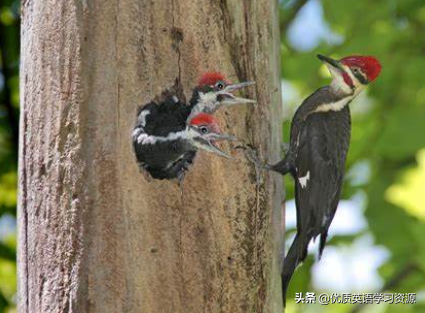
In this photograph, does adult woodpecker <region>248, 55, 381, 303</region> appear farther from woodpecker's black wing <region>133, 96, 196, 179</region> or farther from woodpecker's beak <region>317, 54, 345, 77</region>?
woodpecker's black wing <region>133, 96, 196, 179</region>

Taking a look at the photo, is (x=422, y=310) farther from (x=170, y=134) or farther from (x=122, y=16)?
(x=122, y=16)

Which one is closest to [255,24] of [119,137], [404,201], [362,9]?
[119,137]

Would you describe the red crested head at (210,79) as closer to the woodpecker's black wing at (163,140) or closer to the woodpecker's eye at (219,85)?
the woodpecker's eye at (219,85)

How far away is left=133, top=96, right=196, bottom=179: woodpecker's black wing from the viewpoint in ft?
8.53

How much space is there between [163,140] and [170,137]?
28mm

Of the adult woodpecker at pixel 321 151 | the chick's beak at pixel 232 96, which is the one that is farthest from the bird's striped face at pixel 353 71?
the chick's beak at pixel 232 96

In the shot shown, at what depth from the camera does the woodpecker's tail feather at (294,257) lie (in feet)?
9.40

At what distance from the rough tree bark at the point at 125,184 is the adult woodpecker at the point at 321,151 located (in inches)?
5.9

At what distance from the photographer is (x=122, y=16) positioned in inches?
104

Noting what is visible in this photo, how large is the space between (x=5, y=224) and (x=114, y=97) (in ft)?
6.98

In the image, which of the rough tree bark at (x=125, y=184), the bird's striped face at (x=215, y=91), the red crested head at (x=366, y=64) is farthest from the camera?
the red crested head at (x=366, y=64)

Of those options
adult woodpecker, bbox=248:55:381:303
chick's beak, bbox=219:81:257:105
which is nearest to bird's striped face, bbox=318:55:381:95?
adult woodpecker, bbox=248:55:381:303

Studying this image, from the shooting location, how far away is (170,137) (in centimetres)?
271

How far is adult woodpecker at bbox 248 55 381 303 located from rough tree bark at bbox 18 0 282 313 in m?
0.15
